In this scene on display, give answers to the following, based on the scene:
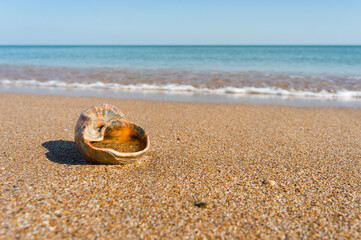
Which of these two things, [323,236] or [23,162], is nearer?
[323,236]

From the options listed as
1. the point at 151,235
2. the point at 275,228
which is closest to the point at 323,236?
the point at 275,228

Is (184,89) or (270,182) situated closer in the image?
(270,182)

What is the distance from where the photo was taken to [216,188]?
2570 mm

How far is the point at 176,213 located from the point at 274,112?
4.88 meters

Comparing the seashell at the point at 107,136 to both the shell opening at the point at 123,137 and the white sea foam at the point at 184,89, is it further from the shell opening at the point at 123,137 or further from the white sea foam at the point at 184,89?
the white sea foam at the point at 184,89

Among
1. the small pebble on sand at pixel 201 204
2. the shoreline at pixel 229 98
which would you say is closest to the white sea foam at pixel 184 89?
the shoreline at pixel 229 98

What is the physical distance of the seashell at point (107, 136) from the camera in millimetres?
2789

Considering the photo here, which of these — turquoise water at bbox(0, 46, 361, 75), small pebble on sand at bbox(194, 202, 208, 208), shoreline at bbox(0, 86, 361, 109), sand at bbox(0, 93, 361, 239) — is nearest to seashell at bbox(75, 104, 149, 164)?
sand at bbox(0, 93, 361, 239)

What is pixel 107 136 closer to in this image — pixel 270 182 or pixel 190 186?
pixel 190 186

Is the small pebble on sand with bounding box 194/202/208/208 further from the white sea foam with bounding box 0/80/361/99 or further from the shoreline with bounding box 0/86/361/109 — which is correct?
the white sea foam with bounding box 0/80/361/99

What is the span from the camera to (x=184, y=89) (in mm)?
9734

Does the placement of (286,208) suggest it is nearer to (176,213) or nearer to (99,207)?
(176,213)

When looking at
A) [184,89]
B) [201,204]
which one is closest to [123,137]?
[201,204]

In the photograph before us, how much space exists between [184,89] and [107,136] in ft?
21.8
